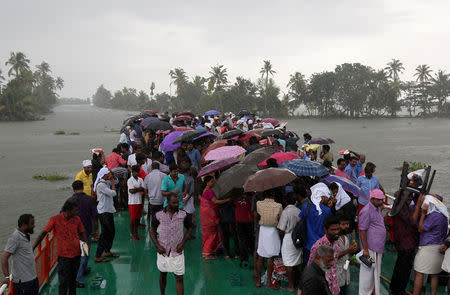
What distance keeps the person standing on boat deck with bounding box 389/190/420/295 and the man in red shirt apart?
4138 millimetres

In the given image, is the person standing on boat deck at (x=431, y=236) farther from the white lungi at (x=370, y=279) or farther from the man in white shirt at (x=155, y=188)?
the man in white shirt at (x=155, y=188)

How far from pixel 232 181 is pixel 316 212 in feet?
4.96

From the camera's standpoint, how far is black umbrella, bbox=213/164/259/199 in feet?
18.6

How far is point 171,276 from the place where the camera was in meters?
5.64

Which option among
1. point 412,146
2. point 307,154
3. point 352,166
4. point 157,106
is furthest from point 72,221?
point 157,106

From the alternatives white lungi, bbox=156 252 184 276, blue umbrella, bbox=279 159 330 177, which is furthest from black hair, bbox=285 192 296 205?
white lungi, bbox=156 252 184 276

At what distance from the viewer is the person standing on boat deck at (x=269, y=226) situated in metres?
4.99

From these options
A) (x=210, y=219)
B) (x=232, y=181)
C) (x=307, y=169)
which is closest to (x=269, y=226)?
(x=232, y=181)

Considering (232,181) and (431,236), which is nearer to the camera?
(431,236)

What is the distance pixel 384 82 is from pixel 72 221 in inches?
2879

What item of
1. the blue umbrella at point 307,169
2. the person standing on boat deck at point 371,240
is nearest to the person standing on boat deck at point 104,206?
the blue umbrella at point 307,169

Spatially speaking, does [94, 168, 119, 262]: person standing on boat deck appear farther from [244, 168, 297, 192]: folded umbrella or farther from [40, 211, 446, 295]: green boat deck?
[244, 168, 297, 192]: folded umbrella

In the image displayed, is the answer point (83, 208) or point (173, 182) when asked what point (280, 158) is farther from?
point (83, 208)

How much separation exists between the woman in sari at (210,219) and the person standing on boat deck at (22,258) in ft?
8.61
